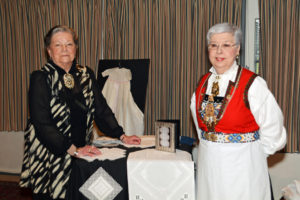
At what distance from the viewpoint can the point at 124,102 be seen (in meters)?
3.45

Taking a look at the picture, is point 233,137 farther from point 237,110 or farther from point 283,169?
point 283,169

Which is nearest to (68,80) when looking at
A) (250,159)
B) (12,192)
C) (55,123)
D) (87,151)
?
(55,123)

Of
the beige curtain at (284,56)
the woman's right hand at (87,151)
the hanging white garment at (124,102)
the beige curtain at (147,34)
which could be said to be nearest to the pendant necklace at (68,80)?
the woman's right hand at (87,151)

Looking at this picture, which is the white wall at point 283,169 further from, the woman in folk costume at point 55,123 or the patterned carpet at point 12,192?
the patterned carpet at point 12,192

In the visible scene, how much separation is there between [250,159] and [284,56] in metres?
2.03

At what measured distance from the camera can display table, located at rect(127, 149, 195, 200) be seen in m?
1.72

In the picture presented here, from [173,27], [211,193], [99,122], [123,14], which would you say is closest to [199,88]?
[211,193]

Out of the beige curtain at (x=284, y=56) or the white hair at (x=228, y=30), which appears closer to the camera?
the white hair at (x=228, y=30)

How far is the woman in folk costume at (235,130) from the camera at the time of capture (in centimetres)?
162

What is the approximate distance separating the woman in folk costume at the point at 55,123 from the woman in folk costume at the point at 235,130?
736 mm

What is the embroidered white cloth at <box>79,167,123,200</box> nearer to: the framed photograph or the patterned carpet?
the framed photograph

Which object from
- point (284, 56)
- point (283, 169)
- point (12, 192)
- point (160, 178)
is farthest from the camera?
point (12, 192)

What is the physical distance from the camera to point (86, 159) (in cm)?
180

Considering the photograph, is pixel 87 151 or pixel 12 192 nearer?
pixel 87 151
